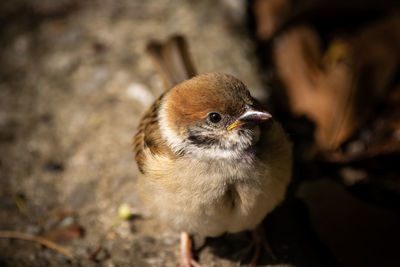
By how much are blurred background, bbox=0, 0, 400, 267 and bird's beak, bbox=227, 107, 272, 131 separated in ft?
3.76

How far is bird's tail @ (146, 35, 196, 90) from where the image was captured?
3.77 metres

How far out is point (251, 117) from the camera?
2.58 metres

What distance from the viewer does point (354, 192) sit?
374 cm

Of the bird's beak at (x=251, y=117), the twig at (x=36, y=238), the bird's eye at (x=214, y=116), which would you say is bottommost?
the twig at (x=36, y=238)

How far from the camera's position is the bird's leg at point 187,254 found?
3.18 m

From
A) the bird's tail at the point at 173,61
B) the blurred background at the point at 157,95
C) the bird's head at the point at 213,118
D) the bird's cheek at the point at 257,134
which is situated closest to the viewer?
the bird's head at the point at 213,118

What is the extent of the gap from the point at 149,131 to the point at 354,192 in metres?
1.83

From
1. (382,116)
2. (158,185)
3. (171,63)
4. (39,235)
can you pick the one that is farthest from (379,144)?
(39,235)

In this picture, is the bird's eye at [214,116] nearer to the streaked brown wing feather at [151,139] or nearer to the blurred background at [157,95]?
the streaked brown wing feather at [151,139]

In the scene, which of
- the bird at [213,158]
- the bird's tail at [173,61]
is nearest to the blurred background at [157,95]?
the bird's tail at [173,61]

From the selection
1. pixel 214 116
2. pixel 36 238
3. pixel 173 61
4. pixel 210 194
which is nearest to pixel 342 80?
pixel 173 61

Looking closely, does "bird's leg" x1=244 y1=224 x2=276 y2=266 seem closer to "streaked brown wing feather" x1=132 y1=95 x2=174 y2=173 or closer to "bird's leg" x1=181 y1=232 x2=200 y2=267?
"bird's leg" x1=181 y1=232 x2=200 y2=267

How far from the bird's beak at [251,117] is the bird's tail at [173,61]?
4.16 ft

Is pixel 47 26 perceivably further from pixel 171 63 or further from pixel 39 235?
pixel 39 235
